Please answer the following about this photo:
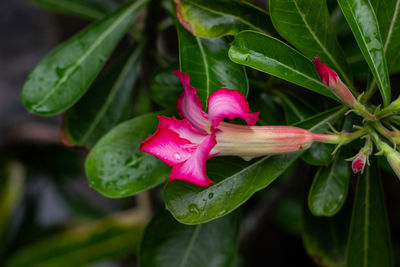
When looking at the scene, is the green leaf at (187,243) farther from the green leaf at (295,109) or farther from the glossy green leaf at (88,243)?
the glossy green leaf at (88,243)

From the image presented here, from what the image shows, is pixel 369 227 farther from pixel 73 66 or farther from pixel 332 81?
pixel 73 66

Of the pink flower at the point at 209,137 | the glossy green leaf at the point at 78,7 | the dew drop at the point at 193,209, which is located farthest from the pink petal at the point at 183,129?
the glossy green leaf at the point at 78,7

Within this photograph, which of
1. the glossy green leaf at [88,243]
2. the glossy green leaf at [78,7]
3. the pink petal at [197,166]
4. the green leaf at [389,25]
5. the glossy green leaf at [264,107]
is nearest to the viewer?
the pink petal at [197,166]

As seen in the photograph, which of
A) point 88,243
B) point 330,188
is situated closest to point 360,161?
point 330,188

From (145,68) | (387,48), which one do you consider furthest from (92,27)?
(387,48)

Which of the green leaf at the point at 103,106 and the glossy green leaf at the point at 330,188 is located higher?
the glossy green leaf at the point at 330,188

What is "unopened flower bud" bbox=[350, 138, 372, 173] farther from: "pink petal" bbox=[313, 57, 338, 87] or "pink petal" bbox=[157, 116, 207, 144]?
"pink petal" bbox=[157, 116, 207, 144]

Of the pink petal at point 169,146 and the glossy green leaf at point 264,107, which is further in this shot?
the glossy green leaf at point 264,107
